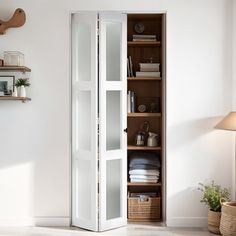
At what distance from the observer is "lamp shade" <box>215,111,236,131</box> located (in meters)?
3.72

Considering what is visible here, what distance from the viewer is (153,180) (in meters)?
4.43

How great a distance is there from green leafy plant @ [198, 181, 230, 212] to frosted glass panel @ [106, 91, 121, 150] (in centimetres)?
100

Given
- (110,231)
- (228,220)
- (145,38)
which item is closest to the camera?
(228,220)

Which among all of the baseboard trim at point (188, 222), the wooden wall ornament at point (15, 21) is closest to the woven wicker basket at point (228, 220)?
the baseboard trim at point (188, 222)

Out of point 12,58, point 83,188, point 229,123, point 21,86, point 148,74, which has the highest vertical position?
point 12,58

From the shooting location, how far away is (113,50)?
4.11 meters

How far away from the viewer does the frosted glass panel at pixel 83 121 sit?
4098 mm

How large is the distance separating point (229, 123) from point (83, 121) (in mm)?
1460

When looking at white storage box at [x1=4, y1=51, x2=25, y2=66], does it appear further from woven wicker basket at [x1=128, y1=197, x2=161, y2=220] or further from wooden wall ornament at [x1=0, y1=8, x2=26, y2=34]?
woven wicker basket at [x1=128, y1=197, x2=161, y2=220]

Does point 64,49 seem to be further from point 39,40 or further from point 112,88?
point 112,88

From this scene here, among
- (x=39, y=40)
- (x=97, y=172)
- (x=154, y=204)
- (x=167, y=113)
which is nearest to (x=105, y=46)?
(x=39, y=40)

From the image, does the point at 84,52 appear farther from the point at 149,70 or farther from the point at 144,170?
the point at 144,170

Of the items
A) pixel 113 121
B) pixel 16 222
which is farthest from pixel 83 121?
pixel 16 222

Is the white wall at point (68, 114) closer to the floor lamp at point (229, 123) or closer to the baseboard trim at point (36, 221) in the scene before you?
the baseboard trim at point (36, 221)
